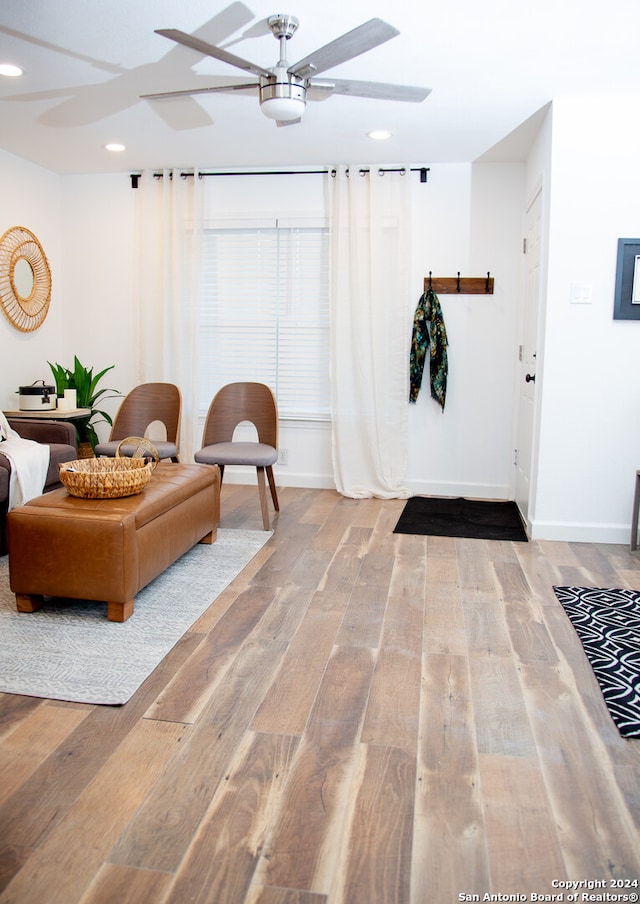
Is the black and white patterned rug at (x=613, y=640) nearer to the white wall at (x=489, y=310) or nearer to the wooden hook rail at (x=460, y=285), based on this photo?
the white wall at (x=489, y=310)

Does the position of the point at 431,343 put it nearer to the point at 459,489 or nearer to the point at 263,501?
the point at 459,489

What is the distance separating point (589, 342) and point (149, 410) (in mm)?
2865

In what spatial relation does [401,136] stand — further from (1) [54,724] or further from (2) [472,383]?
(1) [54,724]


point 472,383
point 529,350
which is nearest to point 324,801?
point 529,350

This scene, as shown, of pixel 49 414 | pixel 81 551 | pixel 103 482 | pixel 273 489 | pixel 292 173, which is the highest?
pixel 292 173

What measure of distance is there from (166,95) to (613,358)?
263cm

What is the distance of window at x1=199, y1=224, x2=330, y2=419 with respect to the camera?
5.29 meters

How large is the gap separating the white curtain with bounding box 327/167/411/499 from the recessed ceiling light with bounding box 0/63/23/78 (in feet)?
7.53

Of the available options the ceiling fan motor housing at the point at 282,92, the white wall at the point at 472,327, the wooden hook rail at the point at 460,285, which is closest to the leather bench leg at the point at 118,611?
the ceiling fan motor housing at the point at 282,92

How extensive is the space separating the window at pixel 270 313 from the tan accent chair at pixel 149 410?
552mm

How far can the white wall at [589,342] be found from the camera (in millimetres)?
3760

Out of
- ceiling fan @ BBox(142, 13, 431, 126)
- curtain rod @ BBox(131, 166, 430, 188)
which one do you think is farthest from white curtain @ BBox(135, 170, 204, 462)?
ceiling fan @ BBox(142, 13, 431, 126)

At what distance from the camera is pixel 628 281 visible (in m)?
3.83

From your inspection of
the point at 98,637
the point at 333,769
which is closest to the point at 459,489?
the point at 98,637
